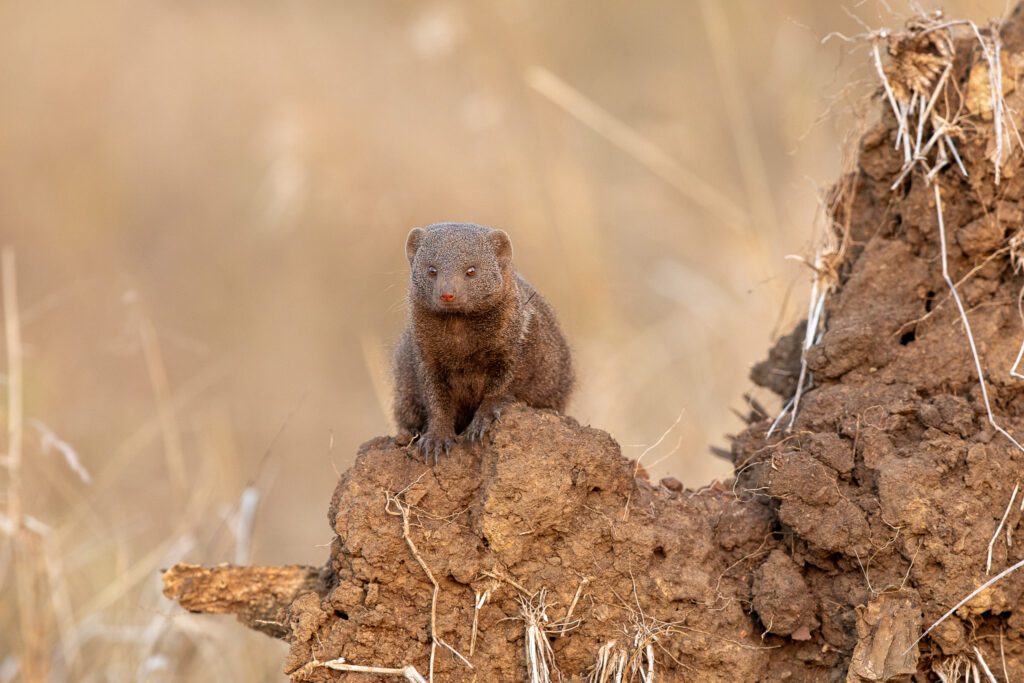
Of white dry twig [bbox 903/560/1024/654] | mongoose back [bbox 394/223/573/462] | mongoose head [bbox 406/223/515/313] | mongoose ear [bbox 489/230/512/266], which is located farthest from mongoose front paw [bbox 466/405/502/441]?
white dry twig [bbox 903/560/1024/654]

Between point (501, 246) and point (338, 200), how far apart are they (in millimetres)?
6502

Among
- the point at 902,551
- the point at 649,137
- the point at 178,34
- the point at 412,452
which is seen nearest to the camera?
the point at 902,551

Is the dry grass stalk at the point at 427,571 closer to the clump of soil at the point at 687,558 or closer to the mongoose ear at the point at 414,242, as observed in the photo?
the clump of soil at the point at 687,558

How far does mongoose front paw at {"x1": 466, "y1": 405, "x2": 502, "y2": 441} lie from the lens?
148 inches

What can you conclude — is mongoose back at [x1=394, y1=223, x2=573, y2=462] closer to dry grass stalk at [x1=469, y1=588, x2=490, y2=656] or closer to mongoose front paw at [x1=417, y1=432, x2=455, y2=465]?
mongoose front paw at [x1=417, y1=432, x2=455, y2=465]

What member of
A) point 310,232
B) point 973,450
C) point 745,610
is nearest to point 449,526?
point 745,610

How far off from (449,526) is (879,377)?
1414 millimetres

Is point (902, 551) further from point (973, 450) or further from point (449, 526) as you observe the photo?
point (449, 526)

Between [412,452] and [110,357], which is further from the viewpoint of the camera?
[110,357]

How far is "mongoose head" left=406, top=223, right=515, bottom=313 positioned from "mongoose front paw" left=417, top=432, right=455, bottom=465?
415mm

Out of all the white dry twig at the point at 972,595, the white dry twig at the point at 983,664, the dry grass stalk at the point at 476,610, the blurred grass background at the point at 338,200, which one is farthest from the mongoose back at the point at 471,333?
the blurred grass background at the point at 338,200

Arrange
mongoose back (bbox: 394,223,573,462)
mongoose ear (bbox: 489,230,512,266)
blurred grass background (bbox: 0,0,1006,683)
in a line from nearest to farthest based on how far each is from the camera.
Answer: mongoose back (bbox: 394,223,573,462) → mongoose ear (bbox: 489,230,512,266) → blurred grass background (bbox: 0,0,1006,683)

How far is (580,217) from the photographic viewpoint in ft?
24.0

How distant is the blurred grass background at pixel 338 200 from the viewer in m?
7.37
